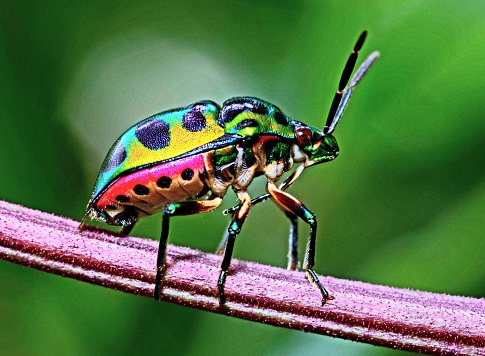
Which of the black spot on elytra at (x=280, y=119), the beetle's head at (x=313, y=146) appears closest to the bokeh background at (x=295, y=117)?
the beetle's head at (x=313, y=146)

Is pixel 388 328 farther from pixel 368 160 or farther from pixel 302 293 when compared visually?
pixel 368 160

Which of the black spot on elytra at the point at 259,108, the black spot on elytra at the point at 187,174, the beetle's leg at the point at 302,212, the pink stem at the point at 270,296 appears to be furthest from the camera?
the black spot on elytra at the point at 259,108

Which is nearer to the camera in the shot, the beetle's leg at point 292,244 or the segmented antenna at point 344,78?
the segmented antenna at point 344,78

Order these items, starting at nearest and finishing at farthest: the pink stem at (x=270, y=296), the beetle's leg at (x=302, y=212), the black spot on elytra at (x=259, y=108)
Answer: the pink stem at (x=270, y=296), the beetle's leg at (x=302, y=212), the black spot on elytra at (x=259, y=108)

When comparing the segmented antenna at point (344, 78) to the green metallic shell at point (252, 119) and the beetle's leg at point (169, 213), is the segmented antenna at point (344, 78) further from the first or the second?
the beetle's leg at point (169, 213)

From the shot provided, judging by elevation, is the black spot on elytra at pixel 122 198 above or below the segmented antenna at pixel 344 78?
below

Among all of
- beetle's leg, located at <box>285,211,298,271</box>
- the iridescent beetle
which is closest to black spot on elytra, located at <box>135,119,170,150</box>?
the iridescent beetle

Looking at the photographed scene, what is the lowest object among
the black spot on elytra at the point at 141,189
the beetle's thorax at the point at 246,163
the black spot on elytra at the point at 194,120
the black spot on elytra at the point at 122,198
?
the black spot on elytra at the point at 122,198

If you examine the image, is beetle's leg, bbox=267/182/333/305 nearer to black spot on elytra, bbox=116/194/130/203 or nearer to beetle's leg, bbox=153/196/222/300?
beetle's leg, bbox=153/196/222/300
